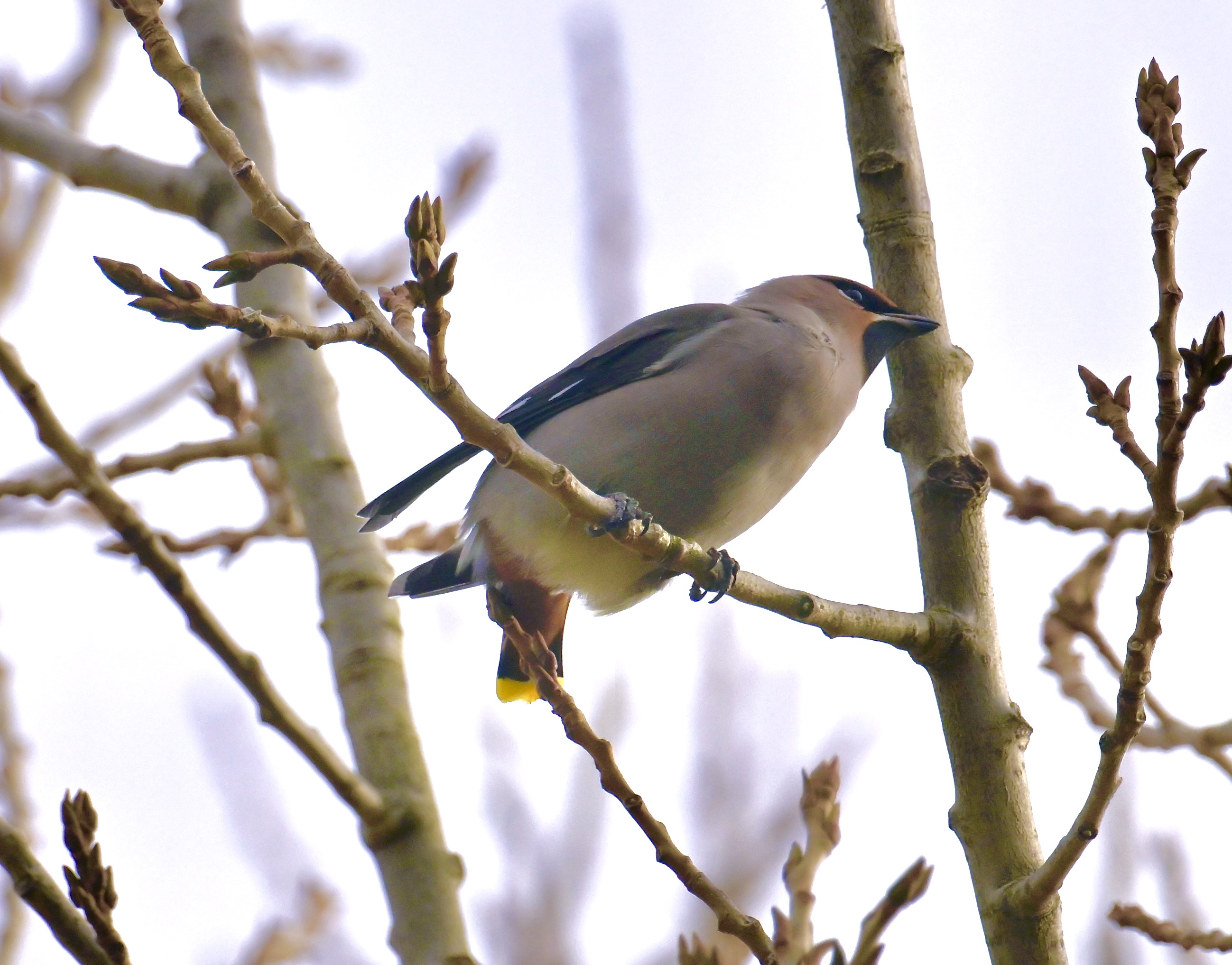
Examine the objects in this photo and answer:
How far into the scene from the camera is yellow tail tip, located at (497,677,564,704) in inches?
148

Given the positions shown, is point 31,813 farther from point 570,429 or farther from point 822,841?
point 822,841

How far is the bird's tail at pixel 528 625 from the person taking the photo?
3586 mm

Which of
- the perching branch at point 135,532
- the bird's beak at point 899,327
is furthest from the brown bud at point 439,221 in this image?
the bird's beak at point 899,327

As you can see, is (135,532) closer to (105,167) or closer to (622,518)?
(622,518)

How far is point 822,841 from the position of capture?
7.83 ft

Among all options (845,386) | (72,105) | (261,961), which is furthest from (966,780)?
(72,105)

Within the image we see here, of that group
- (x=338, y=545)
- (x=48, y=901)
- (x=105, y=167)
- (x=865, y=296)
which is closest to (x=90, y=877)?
(x=48, y=901)

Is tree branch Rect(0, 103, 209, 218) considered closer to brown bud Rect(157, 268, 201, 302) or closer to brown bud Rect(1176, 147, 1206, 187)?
brown bud Rect(157, 268, 201, 302)

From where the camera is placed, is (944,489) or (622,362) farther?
(622,362)

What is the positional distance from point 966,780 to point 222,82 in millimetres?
2562

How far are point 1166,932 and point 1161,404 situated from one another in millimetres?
1242

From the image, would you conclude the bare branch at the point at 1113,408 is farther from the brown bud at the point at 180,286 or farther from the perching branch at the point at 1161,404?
the brown bud at the point at 180,286

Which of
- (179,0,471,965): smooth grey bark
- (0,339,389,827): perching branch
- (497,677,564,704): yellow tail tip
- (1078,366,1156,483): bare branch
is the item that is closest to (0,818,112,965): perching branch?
(0,339,389,827): perching branch

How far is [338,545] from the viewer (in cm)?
307
